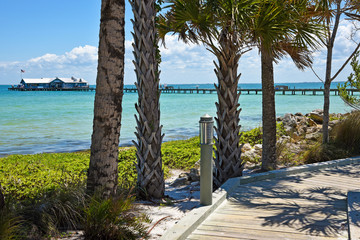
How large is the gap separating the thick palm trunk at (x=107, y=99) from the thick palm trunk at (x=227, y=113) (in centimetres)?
232

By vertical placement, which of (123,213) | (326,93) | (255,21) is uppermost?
(255,21)

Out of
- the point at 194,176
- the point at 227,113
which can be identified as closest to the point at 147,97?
the point at 227,113

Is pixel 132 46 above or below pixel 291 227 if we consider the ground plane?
above

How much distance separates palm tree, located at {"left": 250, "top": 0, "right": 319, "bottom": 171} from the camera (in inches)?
220

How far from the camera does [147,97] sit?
17.2 ft

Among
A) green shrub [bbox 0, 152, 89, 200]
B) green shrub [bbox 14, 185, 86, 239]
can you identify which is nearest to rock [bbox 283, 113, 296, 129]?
green shrub [bbox 0, 152, 89, 200]

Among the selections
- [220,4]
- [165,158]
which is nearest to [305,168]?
[220,4]

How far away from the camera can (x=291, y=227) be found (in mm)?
3676

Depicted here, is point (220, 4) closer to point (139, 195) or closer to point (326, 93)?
point (139, 195)

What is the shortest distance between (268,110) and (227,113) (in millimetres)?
1589

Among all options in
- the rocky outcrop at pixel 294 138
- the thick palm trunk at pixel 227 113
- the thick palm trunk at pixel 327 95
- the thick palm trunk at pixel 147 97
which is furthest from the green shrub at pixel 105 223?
the thick palm trunk at pixel 327 95

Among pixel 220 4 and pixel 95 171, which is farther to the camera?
pixel 220 4

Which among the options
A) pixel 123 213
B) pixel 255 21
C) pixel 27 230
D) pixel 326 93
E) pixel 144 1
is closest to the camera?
pixel 27 230

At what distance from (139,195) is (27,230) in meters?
2.21
